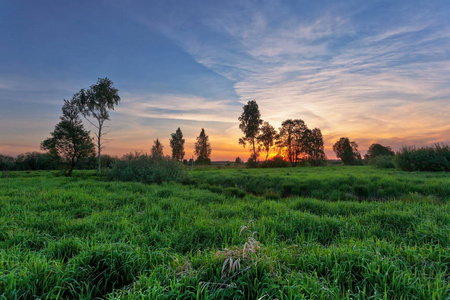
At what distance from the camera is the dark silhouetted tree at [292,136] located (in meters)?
51.5

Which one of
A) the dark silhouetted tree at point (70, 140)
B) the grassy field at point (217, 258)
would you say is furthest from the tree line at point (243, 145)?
the grassy field at point (217, 258)

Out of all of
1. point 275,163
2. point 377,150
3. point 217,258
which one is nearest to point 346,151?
point 377,150

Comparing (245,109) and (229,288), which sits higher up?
(245,109)

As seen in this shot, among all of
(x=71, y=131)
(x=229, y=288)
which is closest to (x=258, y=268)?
(x=229, y=288)

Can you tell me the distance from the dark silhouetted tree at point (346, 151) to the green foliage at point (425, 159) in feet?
164

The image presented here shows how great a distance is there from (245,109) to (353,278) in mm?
46937

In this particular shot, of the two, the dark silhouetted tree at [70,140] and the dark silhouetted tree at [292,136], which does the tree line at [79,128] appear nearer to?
the dark silhouetted tree at [70,140]

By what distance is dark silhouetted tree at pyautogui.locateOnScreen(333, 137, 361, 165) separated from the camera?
6854 centimetres

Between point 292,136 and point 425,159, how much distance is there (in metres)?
31.7

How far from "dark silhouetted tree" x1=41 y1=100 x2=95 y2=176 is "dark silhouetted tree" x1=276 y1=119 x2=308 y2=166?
4013cm

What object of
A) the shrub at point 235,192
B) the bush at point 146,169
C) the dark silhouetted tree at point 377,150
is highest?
the dark silhouetted tree at point 377,150

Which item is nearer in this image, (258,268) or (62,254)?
(258,268)

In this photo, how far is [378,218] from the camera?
16.6ft

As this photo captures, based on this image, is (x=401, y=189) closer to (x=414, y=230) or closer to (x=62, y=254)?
(x=414, y=230)
